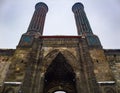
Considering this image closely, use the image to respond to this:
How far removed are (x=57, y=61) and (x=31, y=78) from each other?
2860 millimetres

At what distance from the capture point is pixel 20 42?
1423 cm

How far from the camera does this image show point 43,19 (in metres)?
19.2

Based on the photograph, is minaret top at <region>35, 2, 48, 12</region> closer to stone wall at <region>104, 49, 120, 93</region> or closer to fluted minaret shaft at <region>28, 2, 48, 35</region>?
fluted minaret shaft at <region>28, 2, 48, 35</region>

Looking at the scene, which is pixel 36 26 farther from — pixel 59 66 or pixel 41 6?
pixel 59 66

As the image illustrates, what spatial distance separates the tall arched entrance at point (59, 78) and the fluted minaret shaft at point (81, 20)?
15.2ft

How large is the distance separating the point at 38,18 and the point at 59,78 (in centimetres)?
785

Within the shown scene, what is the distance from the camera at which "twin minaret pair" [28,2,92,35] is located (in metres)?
17.0

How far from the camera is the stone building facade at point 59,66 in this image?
10.8 m

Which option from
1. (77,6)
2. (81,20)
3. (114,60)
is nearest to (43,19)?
(81,20)

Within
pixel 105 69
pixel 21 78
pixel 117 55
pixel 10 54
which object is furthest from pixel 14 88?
pixel 117 55

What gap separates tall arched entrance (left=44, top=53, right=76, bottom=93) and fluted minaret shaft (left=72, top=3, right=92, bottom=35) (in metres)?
4.65

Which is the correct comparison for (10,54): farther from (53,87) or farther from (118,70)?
(118,70)

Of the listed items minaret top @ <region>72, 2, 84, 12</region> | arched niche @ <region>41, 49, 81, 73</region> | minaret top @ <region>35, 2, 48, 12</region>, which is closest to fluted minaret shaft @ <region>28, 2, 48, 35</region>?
minaret top @ <region>35, 2, 48, 12</region>

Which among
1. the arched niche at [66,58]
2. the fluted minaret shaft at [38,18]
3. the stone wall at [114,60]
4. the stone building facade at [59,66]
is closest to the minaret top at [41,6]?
the fluted minaret shaft at [38,18]
